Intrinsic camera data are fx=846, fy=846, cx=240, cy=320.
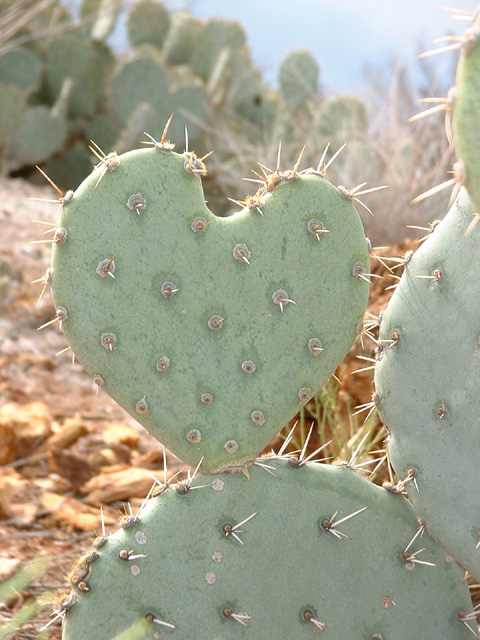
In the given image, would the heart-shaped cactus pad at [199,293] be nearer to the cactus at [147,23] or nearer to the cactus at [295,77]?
the cactus at [295,77]

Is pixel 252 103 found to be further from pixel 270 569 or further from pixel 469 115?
pixel 469 115

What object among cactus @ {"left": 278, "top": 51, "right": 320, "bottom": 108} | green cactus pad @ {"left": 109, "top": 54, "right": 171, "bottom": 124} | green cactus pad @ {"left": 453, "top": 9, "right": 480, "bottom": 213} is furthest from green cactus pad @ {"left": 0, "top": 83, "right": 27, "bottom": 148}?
green cactus pad @ {"left": 453, "top": 9, "right": 480, "bottom": 213}

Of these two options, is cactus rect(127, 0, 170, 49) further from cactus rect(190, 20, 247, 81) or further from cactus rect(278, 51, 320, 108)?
cactus rect(278, 51, 320, 108)

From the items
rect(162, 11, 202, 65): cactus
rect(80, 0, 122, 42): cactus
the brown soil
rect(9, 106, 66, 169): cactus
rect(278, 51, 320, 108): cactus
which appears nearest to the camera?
the brown soil

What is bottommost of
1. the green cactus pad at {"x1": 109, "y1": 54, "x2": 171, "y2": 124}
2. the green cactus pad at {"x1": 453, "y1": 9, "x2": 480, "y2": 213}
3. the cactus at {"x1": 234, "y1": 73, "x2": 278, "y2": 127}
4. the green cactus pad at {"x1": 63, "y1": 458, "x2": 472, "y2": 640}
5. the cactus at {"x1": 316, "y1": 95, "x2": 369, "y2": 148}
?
the cactus at {"x1": 234, "y1": 73, "x2": 278, "y2": 127}

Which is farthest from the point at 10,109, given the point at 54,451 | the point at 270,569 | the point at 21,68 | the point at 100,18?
the point at 270,569

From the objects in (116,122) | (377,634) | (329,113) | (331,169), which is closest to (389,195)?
(331,169)

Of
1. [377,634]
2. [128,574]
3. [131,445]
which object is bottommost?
[131,445]

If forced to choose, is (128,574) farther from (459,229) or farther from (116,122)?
(116,122)
